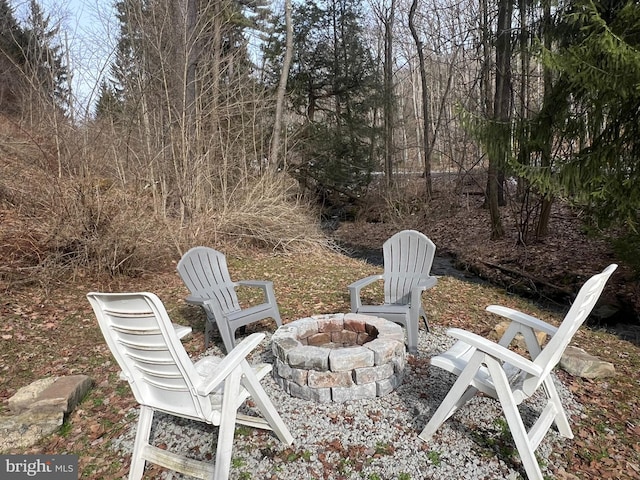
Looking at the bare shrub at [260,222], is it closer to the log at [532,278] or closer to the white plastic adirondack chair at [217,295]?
the log at [532,278]

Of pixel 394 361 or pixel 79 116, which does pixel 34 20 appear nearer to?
pixel 79 116

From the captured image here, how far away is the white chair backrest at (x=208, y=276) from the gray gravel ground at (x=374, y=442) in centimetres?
115

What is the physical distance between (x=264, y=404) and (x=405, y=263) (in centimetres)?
234

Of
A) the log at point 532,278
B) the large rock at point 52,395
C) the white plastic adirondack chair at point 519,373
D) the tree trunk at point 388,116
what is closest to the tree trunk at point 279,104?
the tree trunk at point 388,116

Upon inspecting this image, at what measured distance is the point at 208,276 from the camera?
3.80m

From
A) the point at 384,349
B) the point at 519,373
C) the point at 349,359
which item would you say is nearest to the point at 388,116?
the point at 384,349

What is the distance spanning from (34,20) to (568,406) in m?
7.15

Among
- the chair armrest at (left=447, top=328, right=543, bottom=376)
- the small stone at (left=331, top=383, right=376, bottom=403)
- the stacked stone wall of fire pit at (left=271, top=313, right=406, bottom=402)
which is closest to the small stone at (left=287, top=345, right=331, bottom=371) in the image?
the stacked stone wall of fire pit at (left=271, top=313, right=406, bottom=402)

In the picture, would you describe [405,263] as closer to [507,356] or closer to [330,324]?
[330,324]

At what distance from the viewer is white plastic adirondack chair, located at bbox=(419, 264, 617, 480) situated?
1.93 meters

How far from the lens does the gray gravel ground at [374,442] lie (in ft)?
6.88

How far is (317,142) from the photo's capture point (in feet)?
40.0

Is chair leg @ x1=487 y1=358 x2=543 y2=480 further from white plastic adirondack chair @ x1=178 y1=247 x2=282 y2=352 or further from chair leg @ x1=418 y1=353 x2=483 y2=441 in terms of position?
white plastic adirondack chair @ x1=178 y1=247 x2=282 y2=352

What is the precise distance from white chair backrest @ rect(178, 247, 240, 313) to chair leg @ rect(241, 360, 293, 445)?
154cm
